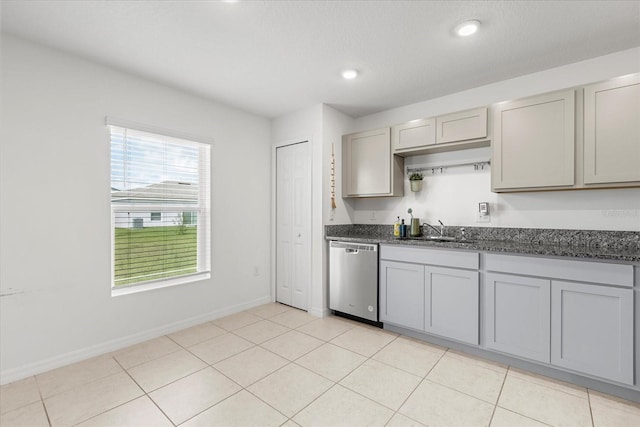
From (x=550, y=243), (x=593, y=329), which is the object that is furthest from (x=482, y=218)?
(x=593, y=329)

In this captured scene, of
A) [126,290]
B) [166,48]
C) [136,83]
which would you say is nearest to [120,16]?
[166,48]

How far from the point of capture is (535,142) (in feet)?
8.15

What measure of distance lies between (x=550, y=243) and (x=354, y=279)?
1861 mm

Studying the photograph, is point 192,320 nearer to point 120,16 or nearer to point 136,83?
point 136,83

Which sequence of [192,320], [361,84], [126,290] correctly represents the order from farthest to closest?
[192,320] < [361,84] < [126,290]

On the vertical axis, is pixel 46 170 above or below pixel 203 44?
below

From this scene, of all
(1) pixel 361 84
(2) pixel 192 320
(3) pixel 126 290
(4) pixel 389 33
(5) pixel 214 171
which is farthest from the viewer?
(5) pixel 214 171

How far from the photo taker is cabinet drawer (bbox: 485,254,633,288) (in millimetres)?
1912

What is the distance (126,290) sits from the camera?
2787 mm

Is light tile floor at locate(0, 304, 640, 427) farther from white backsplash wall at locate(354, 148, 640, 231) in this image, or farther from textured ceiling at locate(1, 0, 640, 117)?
textured ceiling at locate(1, 0, 640, 117)

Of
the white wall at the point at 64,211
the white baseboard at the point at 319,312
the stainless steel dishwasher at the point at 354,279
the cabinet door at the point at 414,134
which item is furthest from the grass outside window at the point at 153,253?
the cabinet door at the point at 414,134

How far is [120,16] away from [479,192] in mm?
3356

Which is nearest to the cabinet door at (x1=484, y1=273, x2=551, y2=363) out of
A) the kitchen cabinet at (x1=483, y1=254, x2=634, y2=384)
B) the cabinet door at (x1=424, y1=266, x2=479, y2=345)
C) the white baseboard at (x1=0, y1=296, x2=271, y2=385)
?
the kitchen cabinet at (x1=483, y1=254, x2=634, y2=384)

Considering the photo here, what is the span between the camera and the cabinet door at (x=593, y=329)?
1.90m
